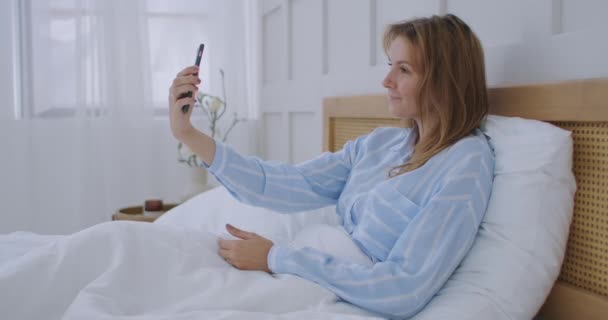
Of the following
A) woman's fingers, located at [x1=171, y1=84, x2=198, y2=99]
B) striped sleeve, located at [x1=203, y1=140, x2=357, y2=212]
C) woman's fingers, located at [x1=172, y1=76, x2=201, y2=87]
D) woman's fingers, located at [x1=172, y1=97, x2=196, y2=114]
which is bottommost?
striped sleeve, located at [x1=203, y1=140, x2=357, y2=212]

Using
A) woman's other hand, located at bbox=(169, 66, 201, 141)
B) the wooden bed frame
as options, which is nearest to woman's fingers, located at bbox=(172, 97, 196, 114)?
woman's other hand, located at bbox=(169, 66, 201, 141)

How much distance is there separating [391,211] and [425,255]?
6.5 inches

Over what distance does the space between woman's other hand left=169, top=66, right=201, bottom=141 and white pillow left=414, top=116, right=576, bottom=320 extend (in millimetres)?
645

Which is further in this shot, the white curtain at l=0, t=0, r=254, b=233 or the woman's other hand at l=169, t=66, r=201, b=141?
the white curtain at l=0, t=0, r=254, b=233

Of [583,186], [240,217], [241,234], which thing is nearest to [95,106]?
[240,217]

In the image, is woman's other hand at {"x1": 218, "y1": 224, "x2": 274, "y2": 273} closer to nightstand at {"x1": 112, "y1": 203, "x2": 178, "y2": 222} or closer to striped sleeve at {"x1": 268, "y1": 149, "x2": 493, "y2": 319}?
striped sleeve at {"x1": 268, "y1": 149, "x2": 493, "y2": 319}

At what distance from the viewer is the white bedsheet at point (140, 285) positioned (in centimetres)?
91

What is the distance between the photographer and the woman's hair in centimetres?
114


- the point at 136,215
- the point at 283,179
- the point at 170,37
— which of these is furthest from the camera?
the point at 170,37

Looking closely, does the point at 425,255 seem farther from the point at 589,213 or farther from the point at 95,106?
the point at 95,106

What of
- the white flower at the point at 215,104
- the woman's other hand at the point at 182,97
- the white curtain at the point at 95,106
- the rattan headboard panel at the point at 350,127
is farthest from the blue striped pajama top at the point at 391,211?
the white curtain at the point at 95,106

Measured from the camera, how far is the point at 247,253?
3.77ft

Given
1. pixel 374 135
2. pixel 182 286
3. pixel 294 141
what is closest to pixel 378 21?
pixel 374 135

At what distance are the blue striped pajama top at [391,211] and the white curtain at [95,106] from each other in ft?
4.31
